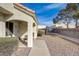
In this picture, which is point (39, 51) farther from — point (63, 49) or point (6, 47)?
point (6, 47)

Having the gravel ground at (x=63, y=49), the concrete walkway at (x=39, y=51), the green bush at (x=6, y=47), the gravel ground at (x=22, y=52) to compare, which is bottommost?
the gravel ground at (x=63, y=49)

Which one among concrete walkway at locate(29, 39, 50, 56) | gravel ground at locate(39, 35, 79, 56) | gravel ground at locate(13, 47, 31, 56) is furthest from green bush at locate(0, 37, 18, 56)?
gravel ground at locate(39, 35, 79, 56)

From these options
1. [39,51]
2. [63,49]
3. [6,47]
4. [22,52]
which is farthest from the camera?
[63,49]

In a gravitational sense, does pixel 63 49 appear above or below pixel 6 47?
below

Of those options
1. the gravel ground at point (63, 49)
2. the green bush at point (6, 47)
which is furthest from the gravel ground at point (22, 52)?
the gravel ground at point (63, 49)

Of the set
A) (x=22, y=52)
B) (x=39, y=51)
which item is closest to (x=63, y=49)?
(x=39, y=51)

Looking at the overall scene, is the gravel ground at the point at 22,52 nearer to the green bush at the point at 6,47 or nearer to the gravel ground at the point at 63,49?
the green bush at the point at 6,47

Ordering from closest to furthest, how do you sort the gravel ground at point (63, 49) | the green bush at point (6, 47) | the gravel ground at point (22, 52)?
the green bush at point (6, 47)
the gravel ground at point (22, 52)
the gravel ground at point (63, 49)

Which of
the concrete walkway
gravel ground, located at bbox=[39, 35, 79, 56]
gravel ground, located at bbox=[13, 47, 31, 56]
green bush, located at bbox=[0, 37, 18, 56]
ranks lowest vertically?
gravel ground, located at bbox=[39, 35, 79, 56]

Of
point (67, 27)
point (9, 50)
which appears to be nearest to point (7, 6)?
point (9, 50)

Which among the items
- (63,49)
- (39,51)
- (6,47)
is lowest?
(63,49)

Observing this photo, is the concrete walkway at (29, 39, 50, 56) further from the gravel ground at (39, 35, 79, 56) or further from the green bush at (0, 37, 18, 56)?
the green bush at (0, 37, 18, 56)

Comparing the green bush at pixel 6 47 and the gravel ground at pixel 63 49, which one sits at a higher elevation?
the green bush at pixel 6 47

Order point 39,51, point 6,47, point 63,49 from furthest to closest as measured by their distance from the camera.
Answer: point 63,49, point 39,51, point 6,47
